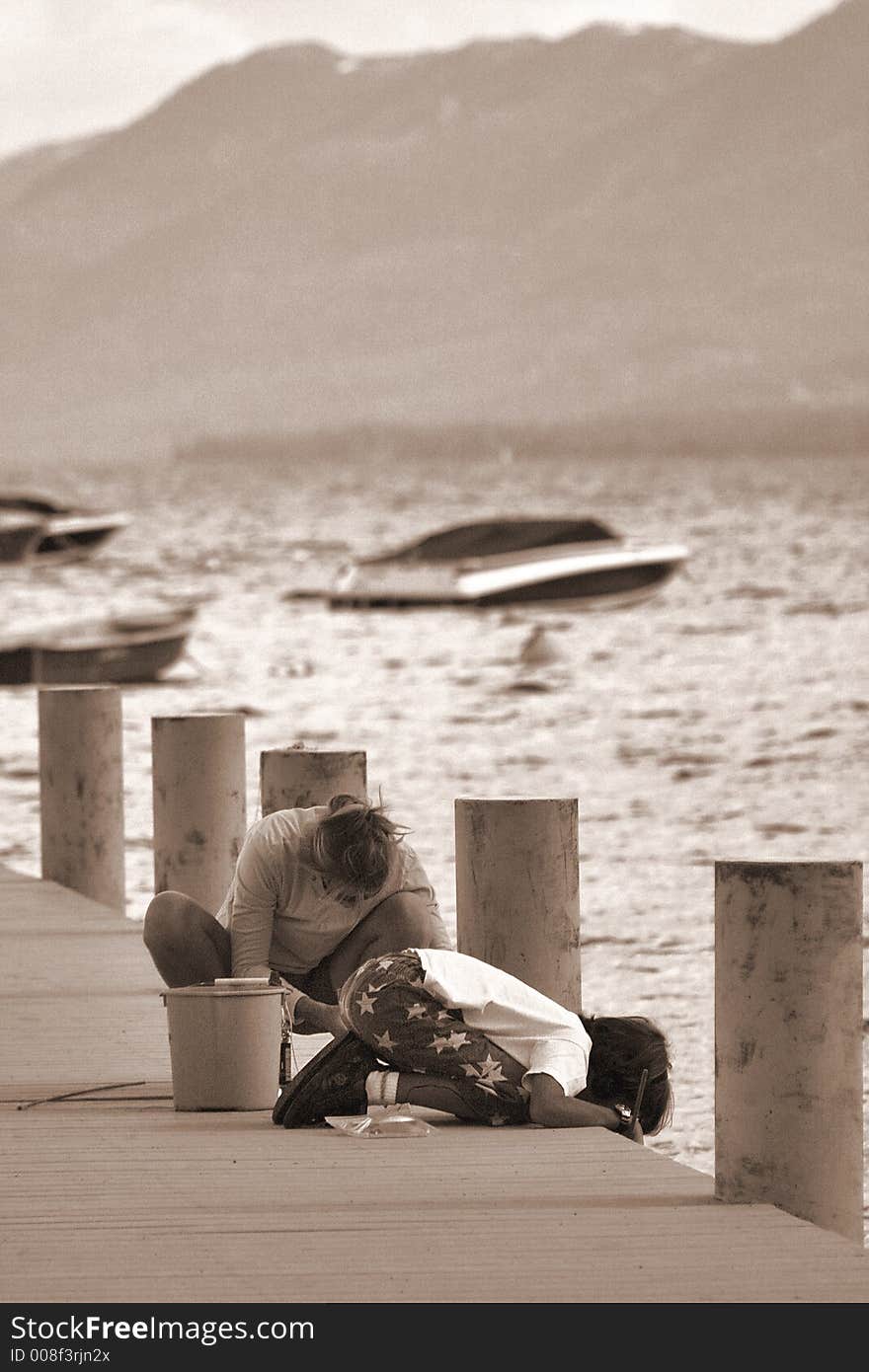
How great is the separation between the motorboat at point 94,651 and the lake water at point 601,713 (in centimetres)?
37

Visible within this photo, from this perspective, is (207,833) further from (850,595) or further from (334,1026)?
(850,595)

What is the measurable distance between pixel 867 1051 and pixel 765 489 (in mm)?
80934

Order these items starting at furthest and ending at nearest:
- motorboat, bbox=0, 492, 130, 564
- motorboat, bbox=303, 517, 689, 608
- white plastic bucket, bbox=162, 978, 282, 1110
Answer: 1. motorboat, bbox=0, 492, 130, 564
2. motorboat, bbox=303, 517, 689, 608
3. white plastic bucket, bbox=162, 978, 282, 1110

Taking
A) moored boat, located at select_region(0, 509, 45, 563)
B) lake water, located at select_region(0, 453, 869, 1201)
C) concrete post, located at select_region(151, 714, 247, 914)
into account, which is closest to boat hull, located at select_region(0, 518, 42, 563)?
moored boat, located at select_region(0, 509, 45, 563)

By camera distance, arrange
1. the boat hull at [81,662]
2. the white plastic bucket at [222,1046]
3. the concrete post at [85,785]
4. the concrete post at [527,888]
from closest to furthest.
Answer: the white plastic bucket at [222,1046] → the concrete post at [527,888] → the concrete post at [85,785] → the boat hull at [81,662]

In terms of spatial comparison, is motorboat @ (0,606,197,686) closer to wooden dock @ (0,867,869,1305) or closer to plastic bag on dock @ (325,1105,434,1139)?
wooden dock @ (0,867,869,1305)

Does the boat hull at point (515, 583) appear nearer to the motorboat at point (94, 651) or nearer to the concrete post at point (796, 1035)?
the motorboat at point (94, 651)

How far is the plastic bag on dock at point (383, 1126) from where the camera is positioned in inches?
204

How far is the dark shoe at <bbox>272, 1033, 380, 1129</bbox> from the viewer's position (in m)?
5.32

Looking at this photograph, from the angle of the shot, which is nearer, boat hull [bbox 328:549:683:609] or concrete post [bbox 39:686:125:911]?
concrete post [bbox 39:686:125:911]

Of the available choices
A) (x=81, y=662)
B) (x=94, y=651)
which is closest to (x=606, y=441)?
(x=94, y=651)
